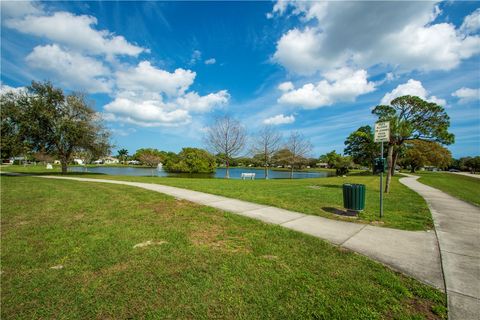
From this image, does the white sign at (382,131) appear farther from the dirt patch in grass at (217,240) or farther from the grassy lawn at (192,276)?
the dirt patch in grass at (217,240)

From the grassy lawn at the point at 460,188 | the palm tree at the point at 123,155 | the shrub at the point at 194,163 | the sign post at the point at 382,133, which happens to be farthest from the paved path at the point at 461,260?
the palm tree at the point at 123,155

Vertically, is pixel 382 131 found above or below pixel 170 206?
above

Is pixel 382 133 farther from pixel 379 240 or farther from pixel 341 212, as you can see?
pixel 379 240

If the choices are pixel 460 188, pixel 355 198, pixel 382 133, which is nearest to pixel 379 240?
pixel 355 198

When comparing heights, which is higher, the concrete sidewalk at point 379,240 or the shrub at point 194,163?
the shrub at point 194,163

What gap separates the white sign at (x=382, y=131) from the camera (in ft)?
20.4

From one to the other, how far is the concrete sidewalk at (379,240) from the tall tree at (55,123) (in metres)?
22.7

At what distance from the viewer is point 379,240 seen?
454 cm

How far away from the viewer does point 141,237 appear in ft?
14.5

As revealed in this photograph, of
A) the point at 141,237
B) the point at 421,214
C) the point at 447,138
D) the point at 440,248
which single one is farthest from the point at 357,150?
the point at 141,237

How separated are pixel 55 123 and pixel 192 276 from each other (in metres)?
25.9

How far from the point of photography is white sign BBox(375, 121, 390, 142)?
623cm

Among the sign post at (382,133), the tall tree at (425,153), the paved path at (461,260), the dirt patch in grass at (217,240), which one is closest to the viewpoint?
the paved path at (461,260)

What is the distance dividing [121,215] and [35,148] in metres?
24.0
